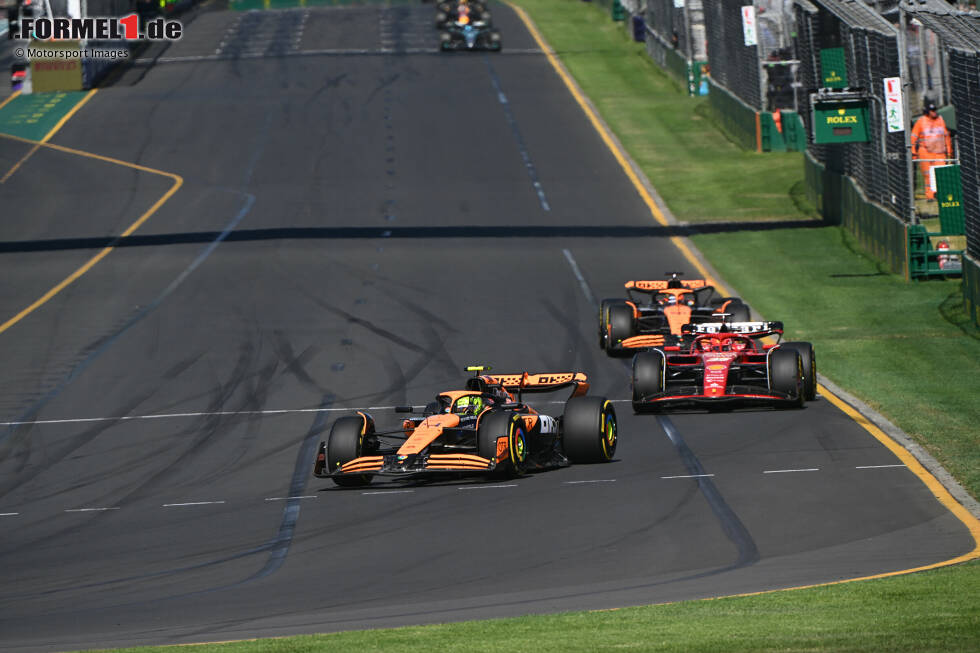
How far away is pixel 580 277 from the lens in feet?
107

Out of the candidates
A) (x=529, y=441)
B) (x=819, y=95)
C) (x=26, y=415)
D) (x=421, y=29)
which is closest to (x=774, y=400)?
(x=529, y=441)

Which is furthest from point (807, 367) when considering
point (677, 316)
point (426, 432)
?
point (426, 432)

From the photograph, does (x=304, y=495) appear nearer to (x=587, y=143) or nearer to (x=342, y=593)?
(x=342, y=593)

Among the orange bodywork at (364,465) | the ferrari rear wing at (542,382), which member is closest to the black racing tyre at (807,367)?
the ferrari rear wing at (542,382)

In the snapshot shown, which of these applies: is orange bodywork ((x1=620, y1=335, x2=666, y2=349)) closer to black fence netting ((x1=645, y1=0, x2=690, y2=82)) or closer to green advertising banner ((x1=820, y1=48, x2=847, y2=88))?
green advertising banner ((x1=820, y1=48, x2=847, y2=88))

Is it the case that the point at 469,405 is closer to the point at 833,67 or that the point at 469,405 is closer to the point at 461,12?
the point at 833,67

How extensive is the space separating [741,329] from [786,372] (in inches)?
96.8

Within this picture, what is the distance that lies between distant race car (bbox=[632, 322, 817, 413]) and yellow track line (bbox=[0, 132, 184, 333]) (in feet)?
48.0

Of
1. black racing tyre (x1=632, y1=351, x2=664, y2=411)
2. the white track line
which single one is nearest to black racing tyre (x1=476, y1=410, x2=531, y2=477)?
black racing tyre (x1=632, y1=351, x2=664, y2=411)

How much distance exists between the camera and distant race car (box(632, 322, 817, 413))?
64.0 ft

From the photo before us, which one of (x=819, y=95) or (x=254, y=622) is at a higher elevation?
(x=819, y=95)

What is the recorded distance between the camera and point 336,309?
29859mm

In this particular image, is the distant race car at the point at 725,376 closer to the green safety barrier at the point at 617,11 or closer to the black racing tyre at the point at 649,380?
the black racing tyre at the point at 649,380

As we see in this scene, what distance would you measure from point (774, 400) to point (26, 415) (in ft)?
36.2
